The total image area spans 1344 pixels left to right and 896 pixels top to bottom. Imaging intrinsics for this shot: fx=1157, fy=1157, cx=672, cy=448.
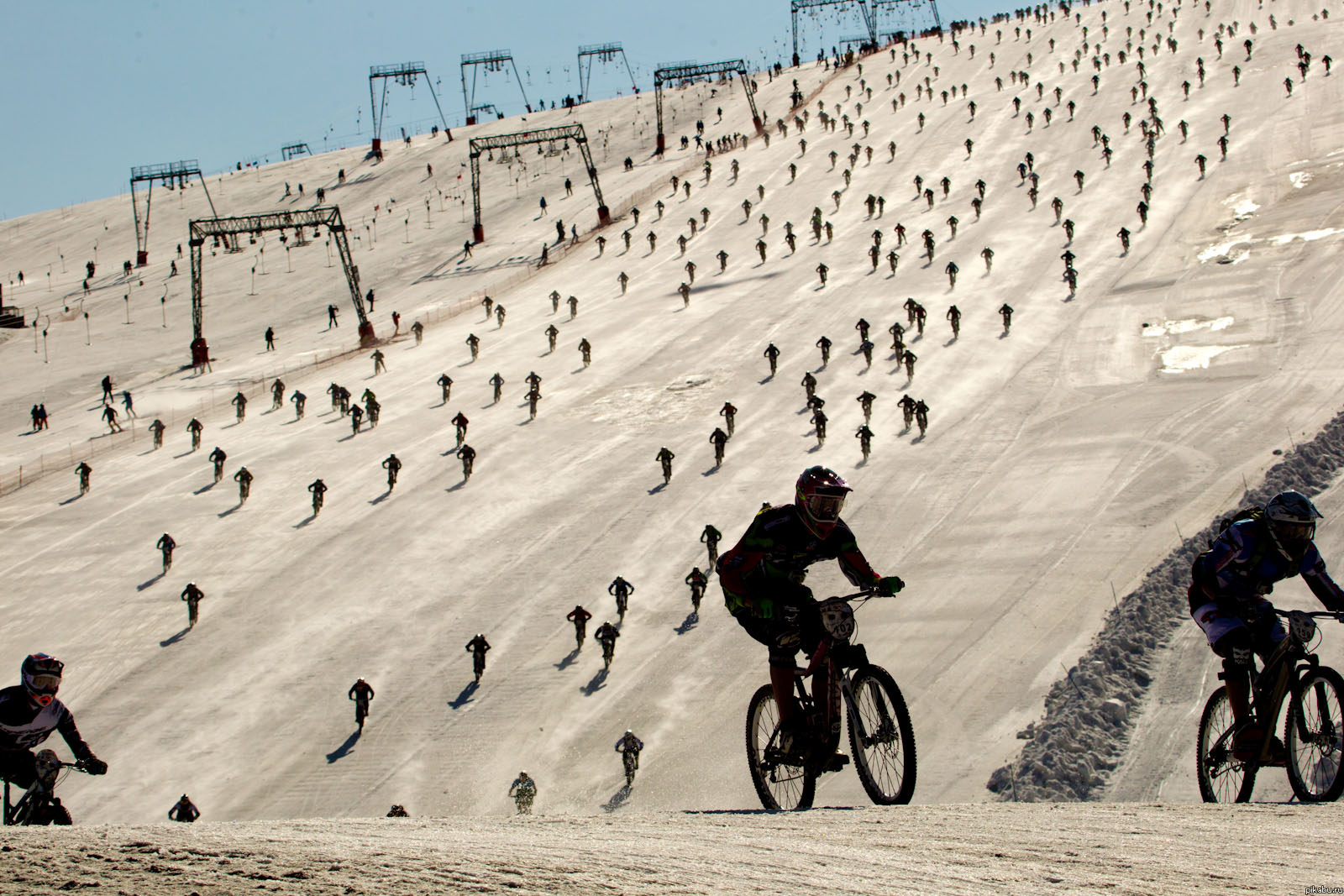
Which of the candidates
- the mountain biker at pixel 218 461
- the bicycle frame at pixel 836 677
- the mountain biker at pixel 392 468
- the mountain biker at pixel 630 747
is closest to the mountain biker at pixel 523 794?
the mountain biker at pixel 630 747

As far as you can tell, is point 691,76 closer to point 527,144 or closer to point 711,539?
point 527,144

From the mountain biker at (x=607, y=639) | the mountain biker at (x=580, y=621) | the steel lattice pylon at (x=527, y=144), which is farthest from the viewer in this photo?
the steel lattice pylon at (x=527, y=144)

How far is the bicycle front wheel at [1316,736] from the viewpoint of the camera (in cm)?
591

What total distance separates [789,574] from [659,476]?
19821 mm

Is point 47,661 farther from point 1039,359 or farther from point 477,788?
point 1039,359

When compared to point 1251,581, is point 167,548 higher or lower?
lower

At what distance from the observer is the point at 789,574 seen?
A: 5.93 m

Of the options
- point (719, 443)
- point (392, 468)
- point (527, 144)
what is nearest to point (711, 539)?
point (719, 443)

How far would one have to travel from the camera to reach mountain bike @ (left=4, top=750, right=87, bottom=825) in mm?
6523

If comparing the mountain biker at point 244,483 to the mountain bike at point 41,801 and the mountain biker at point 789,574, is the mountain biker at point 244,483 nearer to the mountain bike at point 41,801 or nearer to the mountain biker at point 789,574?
the mountain bike at point 41,801

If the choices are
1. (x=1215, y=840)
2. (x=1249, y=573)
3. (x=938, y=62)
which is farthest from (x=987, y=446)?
(x=938, y=62)

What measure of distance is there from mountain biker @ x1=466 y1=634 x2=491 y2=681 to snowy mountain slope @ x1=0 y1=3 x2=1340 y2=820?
0.82ft

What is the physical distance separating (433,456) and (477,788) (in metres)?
15.2

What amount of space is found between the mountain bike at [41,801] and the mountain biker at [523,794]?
735 centimetres
